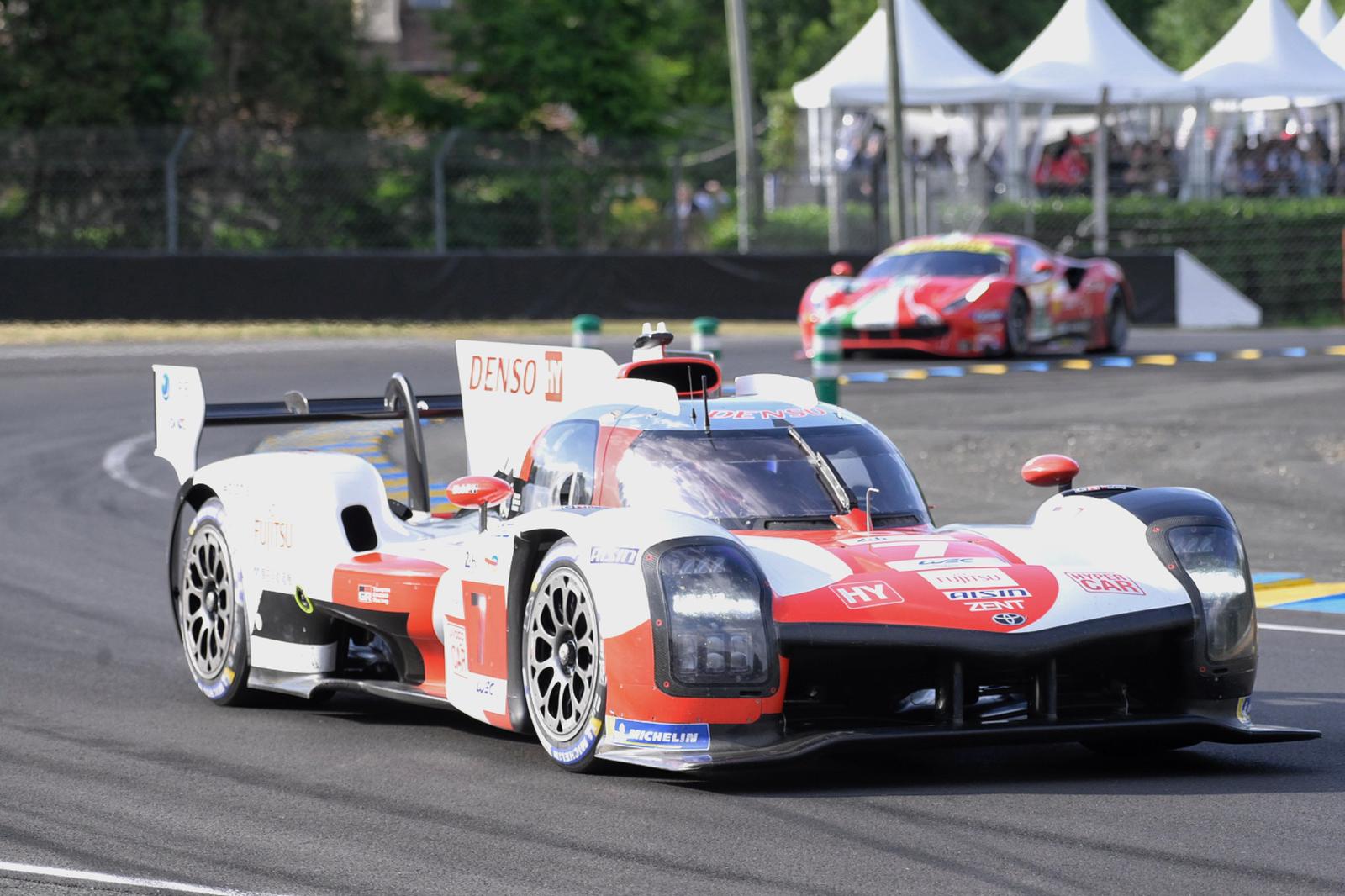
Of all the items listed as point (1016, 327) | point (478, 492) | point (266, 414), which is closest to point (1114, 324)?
point (1016, 327)

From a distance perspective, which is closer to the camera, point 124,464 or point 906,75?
point 124,464

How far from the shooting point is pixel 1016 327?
2350 cm

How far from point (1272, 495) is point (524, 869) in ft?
31.1

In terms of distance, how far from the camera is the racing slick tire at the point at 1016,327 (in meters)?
23.4

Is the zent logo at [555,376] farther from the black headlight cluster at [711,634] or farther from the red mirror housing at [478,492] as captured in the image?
the black headlight cluster at [711,634]

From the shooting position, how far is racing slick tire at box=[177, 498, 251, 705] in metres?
8.03

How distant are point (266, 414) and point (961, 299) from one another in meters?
15.0

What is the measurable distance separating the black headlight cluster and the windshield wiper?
41.8 inches

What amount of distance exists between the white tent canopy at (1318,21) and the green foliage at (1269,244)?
1405 centimetres

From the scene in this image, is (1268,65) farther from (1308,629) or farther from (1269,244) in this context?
(1308,629)

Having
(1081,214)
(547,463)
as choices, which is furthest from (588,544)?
(1081,214)

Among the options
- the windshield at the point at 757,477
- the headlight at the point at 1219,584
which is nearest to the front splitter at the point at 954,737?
the headlight at the point at 1219,584

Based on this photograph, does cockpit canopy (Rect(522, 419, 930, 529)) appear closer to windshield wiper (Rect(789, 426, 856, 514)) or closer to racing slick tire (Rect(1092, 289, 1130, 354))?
windshield wiper (Rect(789, 426, 856, 514))

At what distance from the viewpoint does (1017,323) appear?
23531 mm
